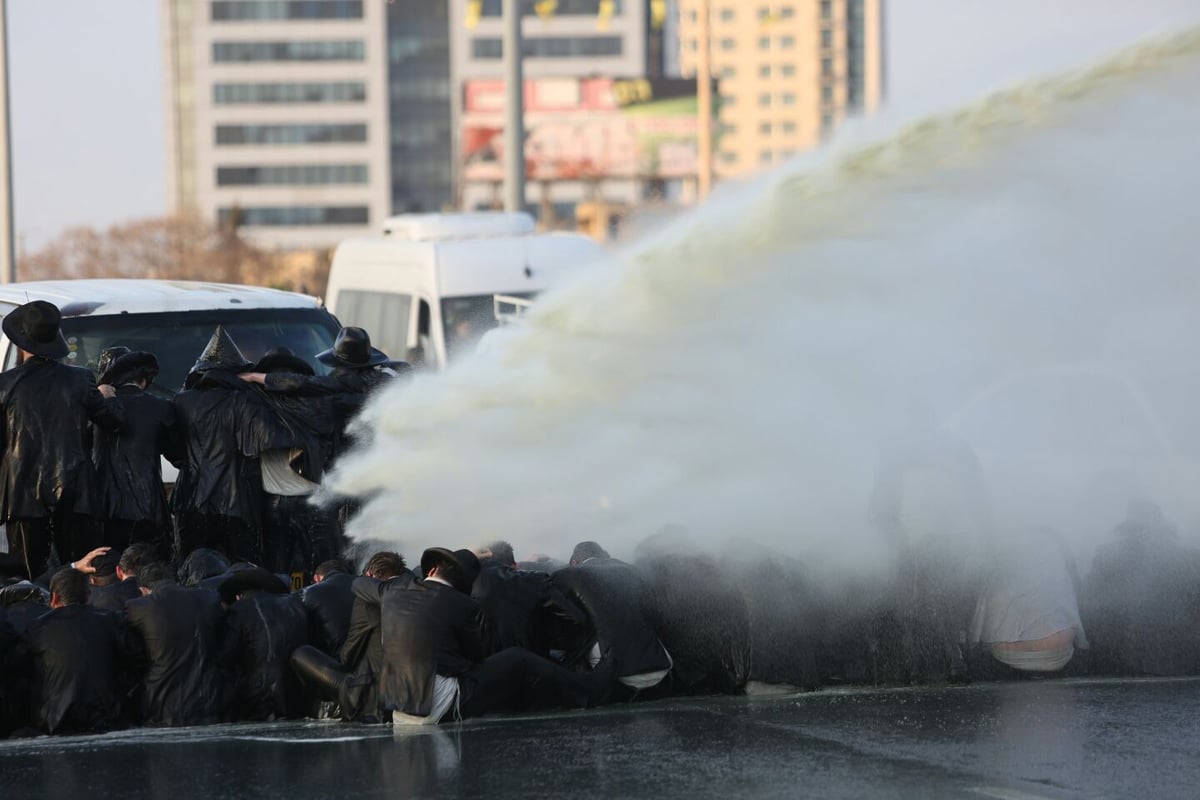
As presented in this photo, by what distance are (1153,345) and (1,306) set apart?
8.22 m

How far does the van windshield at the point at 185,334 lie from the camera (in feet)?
37.8

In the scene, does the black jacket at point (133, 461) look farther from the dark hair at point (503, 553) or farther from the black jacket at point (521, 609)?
the black jacket at point (521, 609)

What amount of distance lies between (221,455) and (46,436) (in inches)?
38.5

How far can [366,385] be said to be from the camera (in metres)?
10.8

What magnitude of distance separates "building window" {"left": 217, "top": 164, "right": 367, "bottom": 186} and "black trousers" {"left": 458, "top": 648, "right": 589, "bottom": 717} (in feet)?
389

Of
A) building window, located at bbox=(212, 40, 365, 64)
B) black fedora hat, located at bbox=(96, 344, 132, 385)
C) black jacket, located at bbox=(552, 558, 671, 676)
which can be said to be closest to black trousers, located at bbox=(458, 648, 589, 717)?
black jacket, located at bbox=(552, 558, 671, 676)

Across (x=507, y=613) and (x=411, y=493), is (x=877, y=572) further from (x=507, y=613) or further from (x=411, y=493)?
(x=411, y=493)

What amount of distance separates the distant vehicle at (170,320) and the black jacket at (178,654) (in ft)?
10.9

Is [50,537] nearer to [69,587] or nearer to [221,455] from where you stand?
[221,455]

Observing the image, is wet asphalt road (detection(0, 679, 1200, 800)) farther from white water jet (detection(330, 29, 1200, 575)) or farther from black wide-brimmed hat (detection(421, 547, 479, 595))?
white water jet (detection(330, 29, 1200, 575))

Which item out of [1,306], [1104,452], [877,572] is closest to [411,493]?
[877,572]

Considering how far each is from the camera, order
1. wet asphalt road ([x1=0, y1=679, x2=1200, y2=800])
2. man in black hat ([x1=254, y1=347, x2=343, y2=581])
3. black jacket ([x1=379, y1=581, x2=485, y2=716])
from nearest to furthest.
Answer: wet asphalt road ([x1=0, y1=679, x2=1200, y2=800]), black jacket ([x1=379, y1=581, x2=485, y2=716]), man in black hat ([x1=254, y1=347, x2=343, y2=581])

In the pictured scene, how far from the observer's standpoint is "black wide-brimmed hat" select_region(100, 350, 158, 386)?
1044 cm

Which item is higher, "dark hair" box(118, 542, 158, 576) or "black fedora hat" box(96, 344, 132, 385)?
"black fedora hat" box(96, 344, 132, 385)
